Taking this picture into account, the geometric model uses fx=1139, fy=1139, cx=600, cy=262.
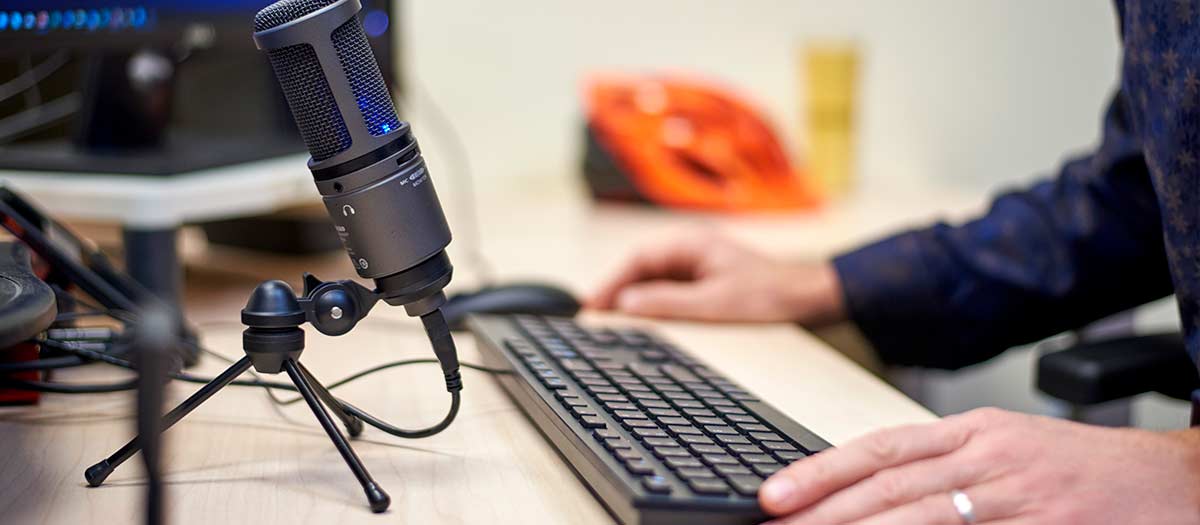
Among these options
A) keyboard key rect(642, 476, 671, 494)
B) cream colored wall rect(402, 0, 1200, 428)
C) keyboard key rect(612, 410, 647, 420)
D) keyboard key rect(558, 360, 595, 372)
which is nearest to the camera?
keyboard key rect(642, 476, 671, 494)

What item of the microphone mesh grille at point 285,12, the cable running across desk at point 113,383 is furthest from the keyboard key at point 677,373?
the microphone mesh grille at point 285,12

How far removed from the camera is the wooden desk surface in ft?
1.71

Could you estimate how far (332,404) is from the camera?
24.2 inches

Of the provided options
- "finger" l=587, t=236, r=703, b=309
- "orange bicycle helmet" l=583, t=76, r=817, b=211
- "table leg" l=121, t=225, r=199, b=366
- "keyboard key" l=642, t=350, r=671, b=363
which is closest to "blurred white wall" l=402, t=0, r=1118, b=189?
"orange bicycle helmet" l=583, t=76, r=817, b=211

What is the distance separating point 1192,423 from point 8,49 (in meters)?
0.86

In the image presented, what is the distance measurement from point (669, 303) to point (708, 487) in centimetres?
48

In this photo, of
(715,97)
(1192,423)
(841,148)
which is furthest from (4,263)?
(841,148)

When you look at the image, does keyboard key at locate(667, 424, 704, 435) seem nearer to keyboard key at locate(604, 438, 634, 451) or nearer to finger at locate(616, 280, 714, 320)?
keyboard key at locate(604, 438, 634, 451)

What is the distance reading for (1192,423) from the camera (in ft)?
2.25

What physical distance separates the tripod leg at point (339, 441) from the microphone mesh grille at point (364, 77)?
13 centimetres

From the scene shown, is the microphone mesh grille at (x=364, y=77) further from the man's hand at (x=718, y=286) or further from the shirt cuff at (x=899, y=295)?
the shirt cuff at (x=899, y=295)

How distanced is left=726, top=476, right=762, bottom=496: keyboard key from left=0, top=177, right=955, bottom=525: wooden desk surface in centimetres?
6

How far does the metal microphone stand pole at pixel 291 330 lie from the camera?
22.1 inches

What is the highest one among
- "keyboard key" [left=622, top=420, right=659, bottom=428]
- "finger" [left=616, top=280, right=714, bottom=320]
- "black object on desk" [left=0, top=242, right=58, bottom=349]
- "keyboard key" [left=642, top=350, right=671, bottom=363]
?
"black object on desk" [left=0, top=242, right=58, bottom=349]
